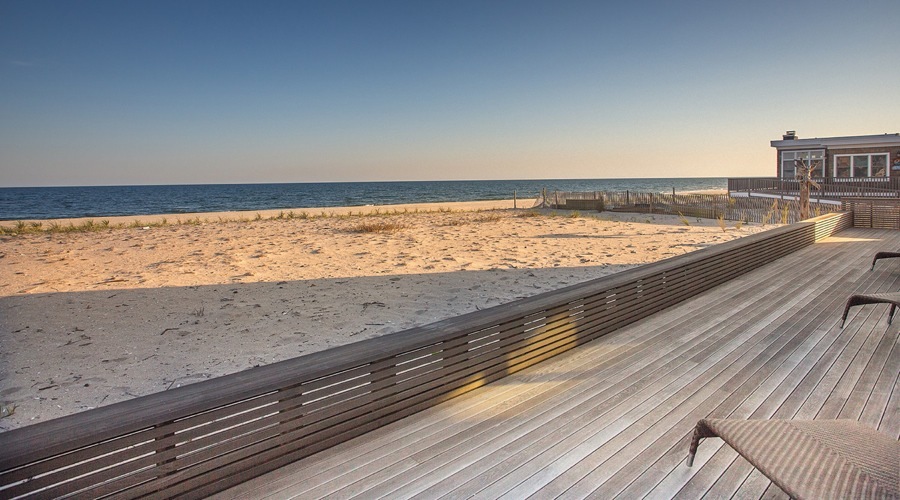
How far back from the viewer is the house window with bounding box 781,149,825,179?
21178 mm

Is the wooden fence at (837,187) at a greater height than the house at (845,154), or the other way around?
the house at (845,154)

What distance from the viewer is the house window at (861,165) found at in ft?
65.1

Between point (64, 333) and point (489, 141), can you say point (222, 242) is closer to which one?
point (64, 333)

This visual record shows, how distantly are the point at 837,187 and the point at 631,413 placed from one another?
22155 mm

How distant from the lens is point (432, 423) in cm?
261

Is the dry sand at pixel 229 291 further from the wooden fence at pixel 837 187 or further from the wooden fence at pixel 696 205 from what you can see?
the wooden fence at pixel 837 187

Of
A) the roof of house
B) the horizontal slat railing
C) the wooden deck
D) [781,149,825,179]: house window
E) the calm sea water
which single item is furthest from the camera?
the calm sea water

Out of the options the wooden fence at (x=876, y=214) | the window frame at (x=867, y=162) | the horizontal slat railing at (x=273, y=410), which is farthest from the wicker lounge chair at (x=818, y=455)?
the window frame at (x=867, y=162)

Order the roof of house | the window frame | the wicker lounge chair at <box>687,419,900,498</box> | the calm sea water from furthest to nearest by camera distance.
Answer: the calm sea water < the window frame < the roof of house < the wicker lounge chair at <box>687,419,900,498</box>

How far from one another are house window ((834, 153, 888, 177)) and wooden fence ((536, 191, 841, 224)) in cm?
470

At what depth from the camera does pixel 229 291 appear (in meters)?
6.96

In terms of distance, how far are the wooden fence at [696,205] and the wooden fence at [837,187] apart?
191 centimetres

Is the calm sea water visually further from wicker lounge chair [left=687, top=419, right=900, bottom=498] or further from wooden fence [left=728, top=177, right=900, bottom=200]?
wicker lounge chair [left=687, top=419, right=900, bottom=498]

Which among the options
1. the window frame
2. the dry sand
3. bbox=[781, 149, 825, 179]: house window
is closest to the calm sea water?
the dry sand
